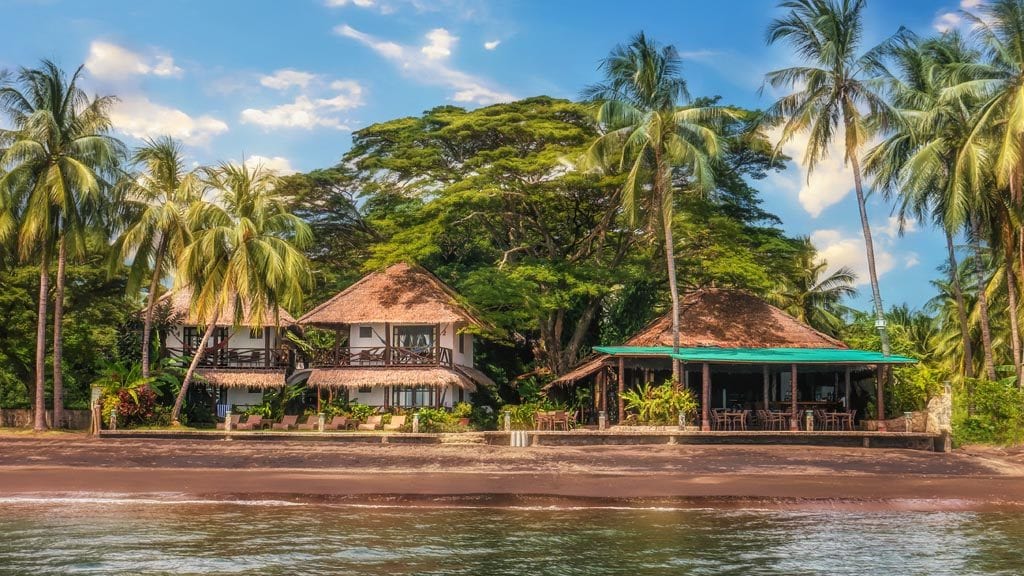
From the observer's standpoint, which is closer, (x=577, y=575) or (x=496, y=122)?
(x=577, y=575)

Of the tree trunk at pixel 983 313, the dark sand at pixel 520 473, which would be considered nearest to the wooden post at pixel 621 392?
the dark sand at pixel 520 473

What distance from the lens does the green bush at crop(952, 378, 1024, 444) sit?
24.5 m

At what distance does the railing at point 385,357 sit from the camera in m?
31.0

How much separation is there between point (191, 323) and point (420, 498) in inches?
718

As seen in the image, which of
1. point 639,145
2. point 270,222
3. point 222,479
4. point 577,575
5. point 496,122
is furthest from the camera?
point 496,122

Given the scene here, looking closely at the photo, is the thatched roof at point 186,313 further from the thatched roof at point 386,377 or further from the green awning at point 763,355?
the green awning at point 763,355

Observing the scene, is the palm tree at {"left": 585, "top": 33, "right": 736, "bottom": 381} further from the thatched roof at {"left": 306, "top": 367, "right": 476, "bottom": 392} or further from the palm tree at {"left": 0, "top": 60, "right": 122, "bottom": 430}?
the palm tree at {"left": 0, "top": 60, "right": 122, "bottom": 430}

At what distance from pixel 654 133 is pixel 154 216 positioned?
51.7ft

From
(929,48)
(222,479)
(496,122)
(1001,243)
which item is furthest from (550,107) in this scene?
(222,479)

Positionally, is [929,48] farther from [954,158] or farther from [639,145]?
[639,145]

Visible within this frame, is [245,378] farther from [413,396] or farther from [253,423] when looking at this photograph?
[413,396]

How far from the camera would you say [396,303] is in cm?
3166

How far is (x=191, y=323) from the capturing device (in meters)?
33.2

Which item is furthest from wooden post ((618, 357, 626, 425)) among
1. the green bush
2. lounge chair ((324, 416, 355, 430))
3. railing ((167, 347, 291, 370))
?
railing ((167, 347, 291, 370))
